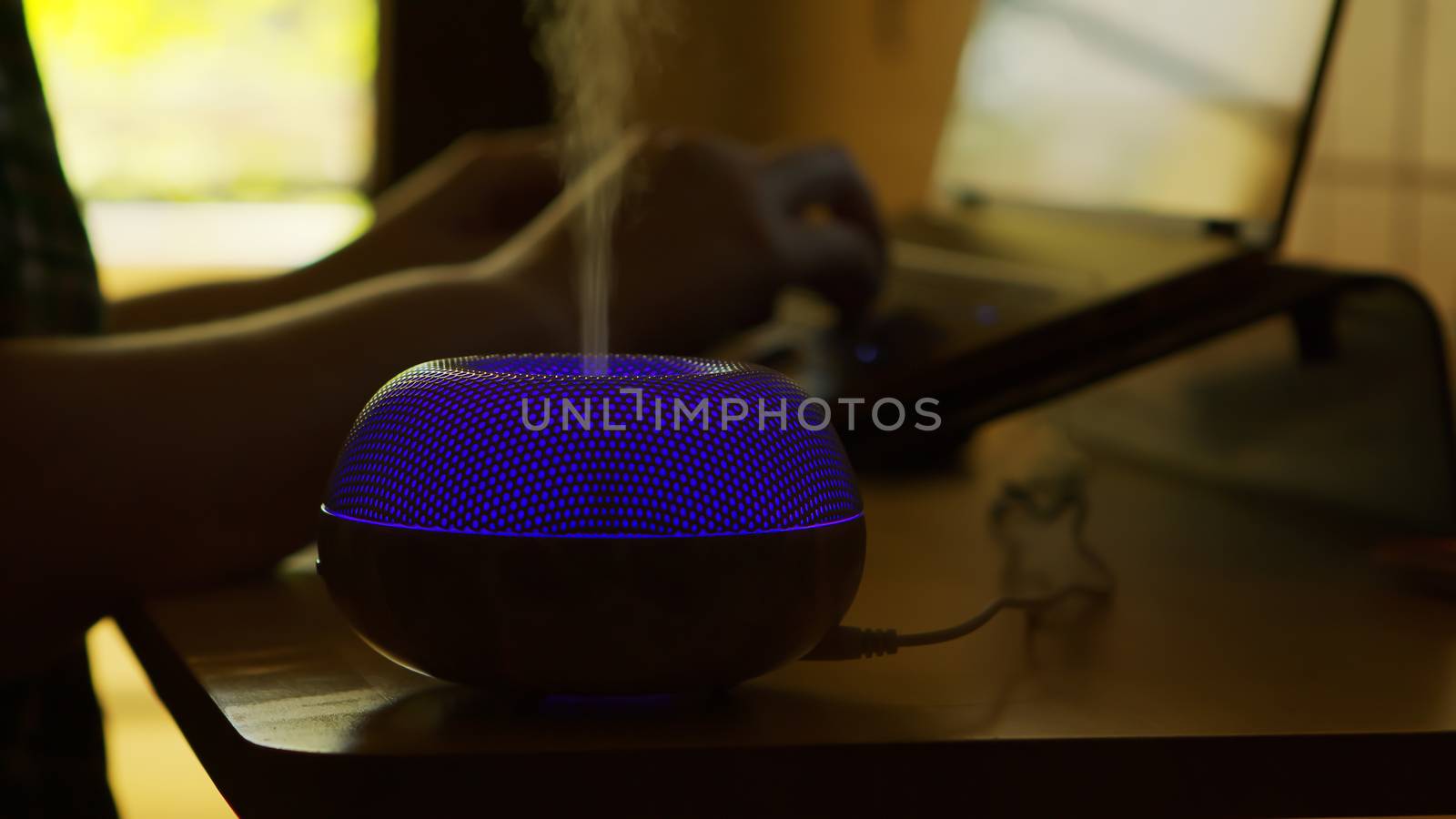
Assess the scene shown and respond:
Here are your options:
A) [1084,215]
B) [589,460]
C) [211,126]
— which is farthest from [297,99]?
[589,460]

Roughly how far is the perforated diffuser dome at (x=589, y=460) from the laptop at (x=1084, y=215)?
0.29 m

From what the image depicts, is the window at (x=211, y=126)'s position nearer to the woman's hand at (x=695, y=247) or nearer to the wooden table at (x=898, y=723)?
the woman's hand at (x=695, y=247)

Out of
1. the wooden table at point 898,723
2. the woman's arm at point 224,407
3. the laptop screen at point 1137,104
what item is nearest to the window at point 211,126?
the laptop screen at point 1137,104

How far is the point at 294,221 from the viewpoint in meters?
3.31

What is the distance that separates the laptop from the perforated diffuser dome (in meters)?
0.29

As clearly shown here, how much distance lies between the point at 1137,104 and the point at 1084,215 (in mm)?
76

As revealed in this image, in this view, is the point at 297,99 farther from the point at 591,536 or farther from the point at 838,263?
the point at 591,536

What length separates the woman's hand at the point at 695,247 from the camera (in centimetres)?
64

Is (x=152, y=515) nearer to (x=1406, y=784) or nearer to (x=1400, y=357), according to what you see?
(x=1406, y=784)

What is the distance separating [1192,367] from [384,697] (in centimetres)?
55

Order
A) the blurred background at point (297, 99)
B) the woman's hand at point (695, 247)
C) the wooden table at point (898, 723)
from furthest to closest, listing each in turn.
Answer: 1. the blurred background at point (297, 99)
2. the woman's hand at point (695, 247)
3. the wooden table at point (898, 723)

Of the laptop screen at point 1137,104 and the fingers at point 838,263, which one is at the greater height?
the laptop screen at point 1137,104

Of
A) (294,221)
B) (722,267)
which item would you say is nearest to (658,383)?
(722,267)

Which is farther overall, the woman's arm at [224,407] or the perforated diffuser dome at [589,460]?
the woman's arm at [224,407]
